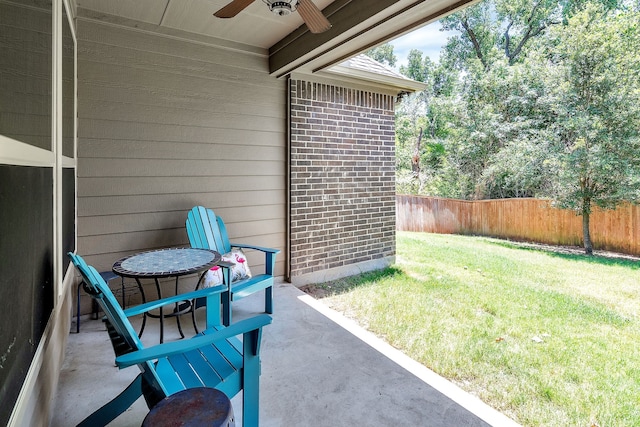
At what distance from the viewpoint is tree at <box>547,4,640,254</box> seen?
715 cm

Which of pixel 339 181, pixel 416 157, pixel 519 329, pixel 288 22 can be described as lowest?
pixel 519 329

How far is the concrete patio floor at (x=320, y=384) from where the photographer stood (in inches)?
69.8

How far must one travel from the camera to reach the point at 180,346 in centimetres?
132

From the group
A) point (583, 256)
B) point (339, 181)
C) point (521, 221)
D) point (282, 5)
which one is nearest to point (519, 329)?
point (339, 181)

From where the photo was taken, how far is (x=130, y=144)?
3.04m

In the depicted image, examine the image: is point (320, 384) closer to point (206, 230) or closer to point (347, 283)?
point (206, 230)

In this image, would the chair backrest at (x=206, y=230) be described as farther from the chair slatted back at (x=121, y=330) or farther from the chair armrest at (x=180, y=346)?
the chair armrest at (x=180, y=346)

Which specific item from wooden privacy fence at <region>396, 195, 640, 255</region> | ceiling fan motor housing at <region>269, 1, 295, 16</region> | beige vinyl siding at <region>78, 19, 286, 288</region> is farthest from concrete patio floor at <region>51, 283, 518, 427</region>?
wooden privacy fence at <region>396, 195, 640, 255</region>

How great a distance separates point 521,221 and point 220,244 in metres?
8.90

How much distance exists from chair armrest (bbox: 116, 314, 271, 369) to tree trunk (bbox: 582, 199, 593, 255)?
350 inches

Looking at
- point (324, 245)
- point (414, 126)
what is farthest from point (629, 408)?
point (414, 126)

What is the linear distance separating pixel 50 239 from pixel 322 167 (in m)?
3.12

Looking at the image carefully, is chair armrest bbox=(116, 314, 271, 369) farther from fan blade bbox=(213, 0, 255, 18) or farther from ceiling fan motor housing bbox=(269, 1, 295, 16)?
fan blade bbox=(213, 0, 255, 18)

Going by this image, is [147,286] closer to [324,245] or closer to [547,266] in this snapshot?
[324,245]
